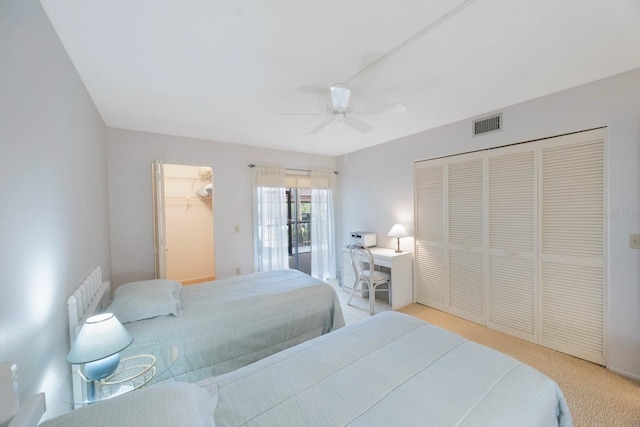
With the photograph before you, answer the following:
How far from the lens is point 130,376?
1.49 meters

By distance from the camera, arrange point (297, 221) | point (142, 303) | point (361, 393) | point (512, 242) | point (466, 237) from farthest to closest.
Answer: point (297, 221) < point (466, 237) < point (512, 242) < point (142, 303) < point (361, 393)

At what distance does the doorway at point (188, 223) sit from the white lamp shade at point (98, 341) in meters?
3.39

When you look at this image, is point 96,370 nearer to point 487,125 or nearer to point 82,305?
point 82,305

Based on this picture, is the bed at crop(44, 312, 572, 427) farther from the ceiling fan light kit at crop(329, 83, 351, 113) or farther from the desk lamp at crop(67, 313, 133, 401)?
the ceiling fan light kit at crop(329, 83, 351, 113)

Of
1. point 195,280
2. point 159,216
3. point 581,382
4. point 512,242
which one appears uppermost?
point 159,216

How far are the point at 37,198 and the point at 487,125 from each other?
3749 millimetres

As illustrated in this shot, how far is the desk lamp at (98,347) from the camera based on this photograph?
1.23 meters

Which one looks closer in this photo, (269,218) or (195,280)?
(269,218)

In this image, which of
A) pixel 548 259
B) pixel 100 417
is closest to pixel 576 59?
pixel 548 259

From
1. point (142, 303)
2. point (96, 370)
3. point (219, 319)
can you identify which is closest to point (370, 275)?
point (219, 319)

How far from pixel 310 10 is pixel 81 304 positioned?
90.0 inches

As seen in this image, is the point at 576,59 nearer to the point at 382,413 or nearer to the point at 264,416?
the point at 382,413

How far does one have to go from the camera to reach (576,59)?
185cm

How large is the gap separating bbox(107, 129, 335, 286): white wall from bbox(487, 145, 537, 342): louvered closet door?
10.5 feet
